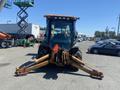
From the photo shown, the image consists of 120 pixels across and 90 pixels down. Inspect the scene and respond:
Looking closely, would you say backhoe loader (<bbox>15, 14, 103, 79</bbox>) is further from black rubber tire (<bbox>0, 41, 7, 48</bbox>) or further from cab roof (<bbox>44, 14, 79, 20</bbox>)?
black rubber tire (<bbox>0, 41, 7, 48</bbox>)

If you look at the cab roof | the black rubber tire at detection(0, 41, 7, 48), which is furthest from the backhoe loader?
the black rubber tire at detection(0, 41, 7, 48)

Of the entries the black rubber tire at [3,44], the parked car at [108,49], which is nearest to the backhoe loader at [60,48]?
the parked car at [108,49]

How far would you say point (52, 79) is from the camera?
10.8 meters

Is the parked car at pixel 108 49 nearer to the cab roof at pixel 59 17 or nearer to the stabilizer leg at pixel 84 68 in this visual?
the cab roof at pixel 59 17

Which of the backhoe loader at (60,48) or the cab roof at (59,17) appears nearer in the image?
the backhoe loader at (60,48)

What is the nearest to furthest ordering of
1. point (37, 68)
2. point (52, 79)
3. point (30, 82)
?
point (30, 82) < point (52, 79) < point (37, 68)

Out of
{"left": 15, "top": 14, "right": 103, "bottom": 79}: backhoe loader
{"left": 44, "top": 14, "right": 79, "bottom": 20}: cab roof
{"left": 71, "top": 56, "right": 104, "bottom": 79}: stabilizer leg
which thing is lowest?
{"left": 71, "top": 56, "right": 104, "bottom": 79}: stabilizer leg

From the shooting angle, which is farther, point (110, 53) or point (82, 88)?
point (110, 53)

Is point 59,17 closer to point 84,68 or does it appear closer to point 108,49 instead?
point 84,68

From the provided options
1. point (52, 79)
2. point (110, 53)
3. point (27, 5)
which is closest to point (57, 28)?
point (52, 79)

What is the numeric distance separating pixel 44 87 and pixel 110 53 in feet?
57.0

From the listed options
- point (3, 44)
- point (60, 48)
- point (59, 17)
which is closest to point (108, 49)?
point (59, 17)

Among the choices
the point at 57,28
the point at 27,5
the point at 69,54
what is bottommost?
the point at 69,54

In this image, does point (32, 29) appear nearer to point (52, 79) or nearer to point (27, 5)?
point (27, 5)
